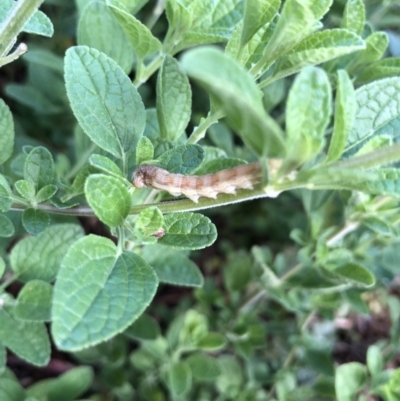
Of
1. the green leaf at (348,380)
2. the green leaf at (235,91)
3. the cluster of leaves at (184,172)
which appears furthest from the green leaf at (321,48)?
the green leaf at (348,380)

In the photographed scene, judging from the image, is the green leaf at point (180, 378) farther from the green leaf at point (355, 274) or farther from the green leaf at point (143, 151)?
the green leaf at point (143, 151)

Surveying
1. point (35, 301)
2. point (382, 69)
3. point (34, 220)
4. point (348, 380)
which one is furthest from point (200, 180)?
point (348, 380)

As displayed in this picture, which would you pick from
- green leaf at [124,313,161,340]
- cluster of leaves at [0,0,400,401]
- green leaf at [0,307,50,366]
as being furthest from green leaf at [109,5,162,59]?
green leaf at [124,313,161,340]

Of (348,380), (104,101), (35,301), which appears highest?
(104,101)

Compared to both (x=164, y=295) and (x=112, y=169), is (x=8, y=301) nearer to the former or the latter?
(x=112, y=169)

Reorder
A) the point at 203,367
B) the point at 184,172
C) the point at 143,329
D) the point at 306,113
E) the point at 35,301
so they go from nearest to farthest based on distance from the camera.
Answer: the point at 306,113 < the point at 184,172 < the point at 35,301 < the point at 143,329 < the point at 203,367

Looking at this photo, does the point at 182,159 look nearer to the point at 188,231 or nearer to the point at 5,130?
the point at 188,231

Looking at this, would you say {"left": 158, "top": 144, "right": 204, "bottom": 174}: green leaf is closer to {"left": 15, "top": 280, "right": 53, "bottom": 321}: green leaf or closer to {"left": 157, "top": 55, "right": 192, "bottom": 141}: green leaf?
{"left": 157, "top": 55, "right": 192, "bottom": 141}: green leaf
